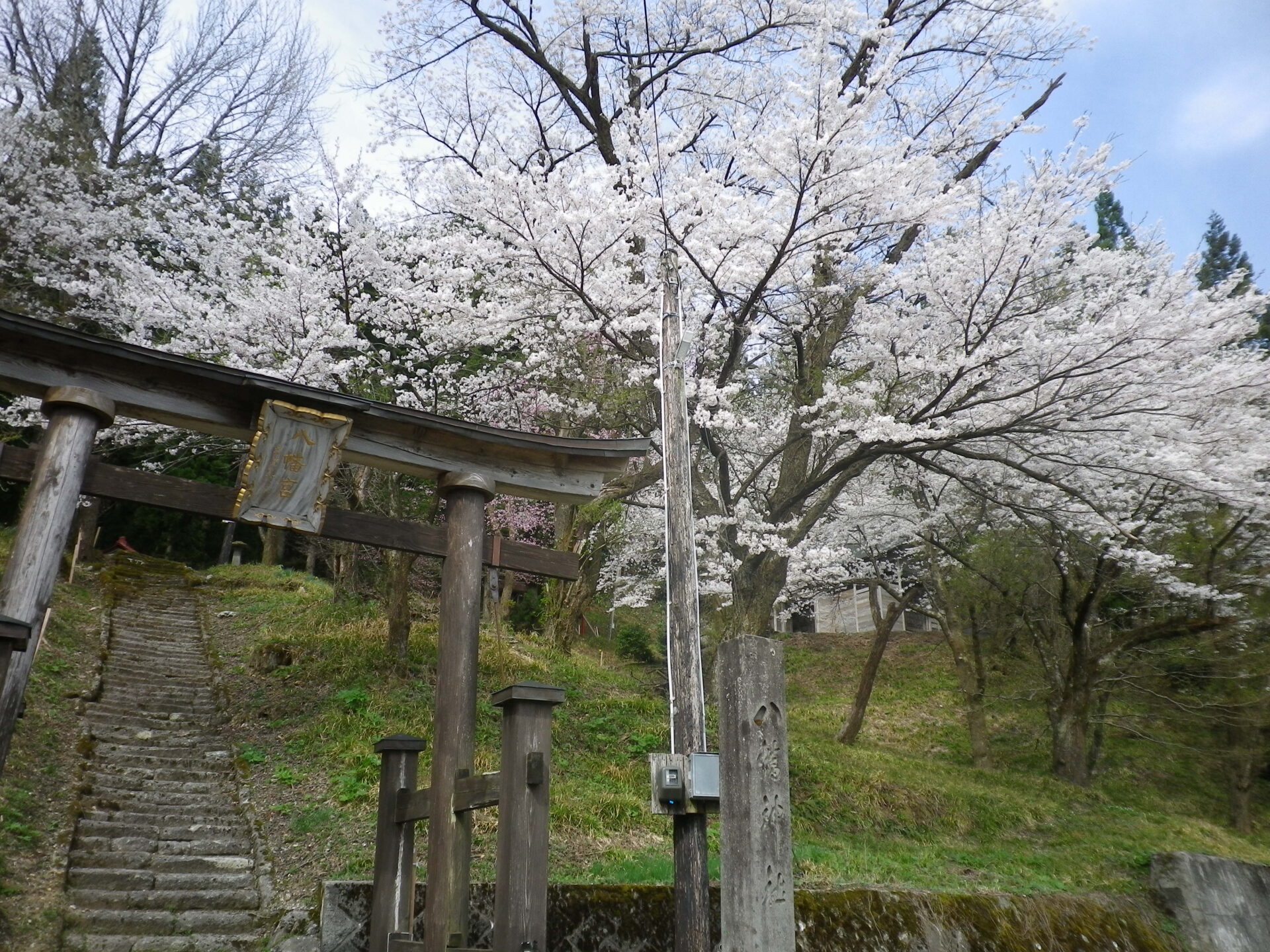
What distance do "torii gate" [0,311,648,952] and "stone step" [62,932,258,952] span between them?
1.74 metres

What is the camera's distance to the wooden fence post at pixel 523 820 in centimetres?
450

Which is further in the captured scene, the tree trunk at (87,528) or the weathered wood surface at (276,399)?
the tree trunk at (87,528)

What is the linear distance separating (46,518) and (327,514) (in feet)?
4.79

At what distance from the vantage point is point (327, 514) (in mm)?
5395

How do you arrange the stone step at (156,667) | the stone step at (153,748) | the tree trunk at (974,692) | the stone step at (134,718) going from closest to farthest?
the stone step at (153,748), the stone step at (134,718), the stone step at (156,667), the tree trunk at (974,692)

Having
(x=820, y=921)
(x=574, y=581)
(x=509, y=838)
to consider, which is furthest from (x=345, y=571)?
(x=509, y=838)

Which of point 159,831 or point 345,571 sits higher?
point 345,571

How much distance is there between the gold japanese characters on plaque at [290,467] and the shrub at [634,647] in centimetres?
1438

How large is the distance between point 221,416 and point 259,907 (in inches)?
139

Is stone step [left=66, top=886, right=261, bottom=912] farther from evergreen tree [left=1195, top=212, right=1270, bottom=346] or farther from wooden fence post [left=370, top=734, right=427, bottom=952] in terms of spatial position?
evergreen tree [left=1195, top=212, right=1270, bottom=346]

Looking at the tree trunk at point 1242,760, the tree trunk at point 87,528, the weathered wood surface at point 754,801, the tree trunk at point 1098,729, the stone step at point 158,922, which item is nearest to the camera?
the weathered wood surface at point 754,801

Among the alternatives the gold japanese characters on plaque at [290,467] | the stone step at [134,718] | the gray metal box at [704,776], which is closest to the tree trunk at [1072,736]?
the gray metal box at [704,776]

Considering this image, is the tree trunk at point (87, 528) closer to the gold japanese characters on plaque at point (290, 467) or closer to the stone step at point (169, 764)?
the stone step at point (169, 764)

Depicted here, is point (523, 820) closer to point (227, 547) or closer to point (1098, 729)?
point (1098, 729)
